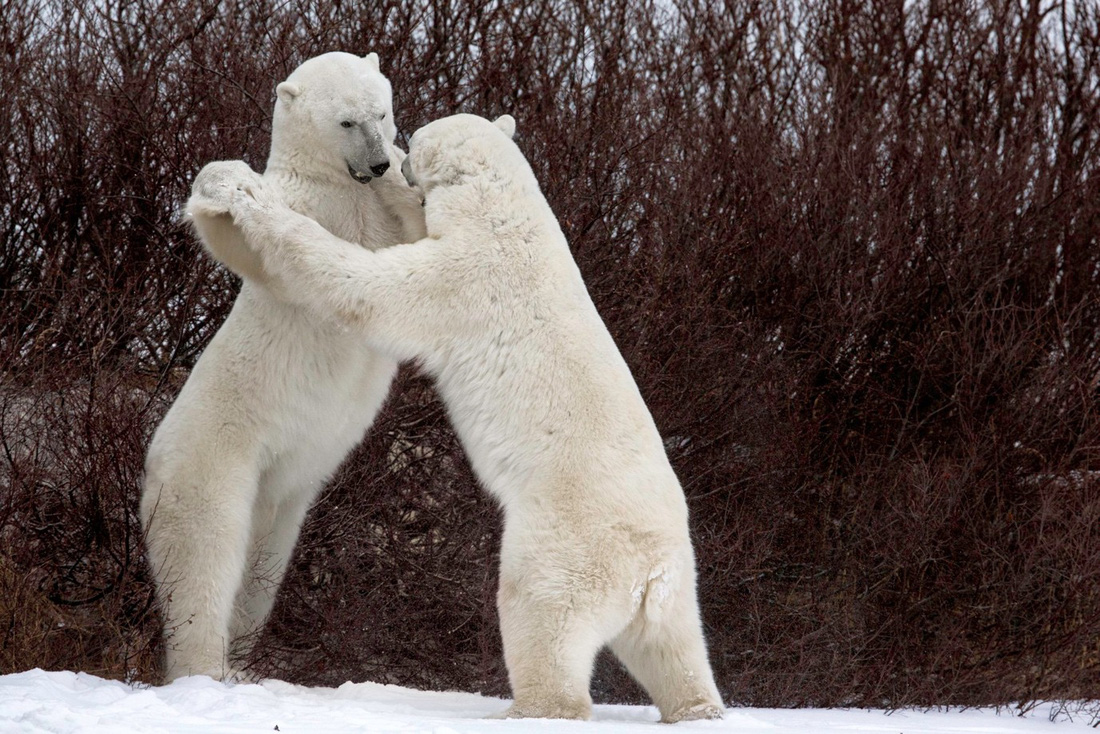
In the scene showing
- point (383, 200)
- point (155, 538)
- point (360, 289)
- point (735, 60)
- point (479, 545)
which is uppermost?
point (735, 60)

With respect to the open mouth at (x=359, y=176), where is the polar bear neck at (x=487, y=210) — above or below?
below

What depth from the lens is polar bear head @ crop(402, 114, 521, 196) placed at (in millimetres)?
3719

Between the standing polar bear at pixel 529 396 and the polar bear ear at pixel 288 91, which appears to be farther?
the polar bear ear at pixel 288 91

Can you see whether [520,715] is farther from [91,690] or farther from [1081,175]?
[1081,175]

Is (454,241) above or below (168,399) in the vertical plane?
above

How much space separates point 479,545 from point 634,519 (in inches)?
169

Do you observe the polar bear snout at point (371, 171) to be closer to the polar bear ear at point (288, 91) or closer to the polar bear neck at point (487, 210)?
the polar bear neck at point (487, 210)

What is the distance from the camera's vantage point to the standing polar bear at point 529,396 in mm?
3223

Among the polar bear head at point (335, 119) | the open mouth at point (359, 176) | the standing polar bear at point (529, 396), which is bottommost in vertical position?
the standing polar bear at point (529, 396)

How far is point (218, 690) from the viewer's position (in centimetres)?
355

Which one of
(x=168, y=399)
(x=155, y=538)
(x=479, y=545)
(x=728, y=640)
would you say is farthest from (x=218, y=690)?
(x=728, y=640)

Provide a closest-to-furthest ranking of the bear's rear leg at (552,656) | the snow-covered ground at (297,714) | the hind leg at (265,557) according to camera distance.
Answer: the snow-covered ground at (297,714), the bear's rear leg at (552,656), the hind leg at (265,557)

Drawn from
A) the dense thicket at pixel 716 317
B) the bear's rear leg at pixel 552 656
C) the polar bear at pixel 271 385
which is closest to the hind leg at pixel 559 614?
the bear's rear leg at pixel 552 656

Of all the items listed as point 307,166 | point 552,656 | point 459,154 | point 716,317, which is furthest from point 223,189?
point 716,317
